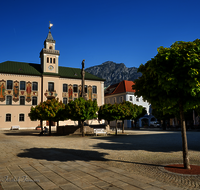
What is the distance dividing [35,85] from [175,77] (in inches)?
1825

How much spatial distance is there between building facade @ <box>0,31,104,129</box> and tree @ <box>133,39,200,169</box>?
43.8 m

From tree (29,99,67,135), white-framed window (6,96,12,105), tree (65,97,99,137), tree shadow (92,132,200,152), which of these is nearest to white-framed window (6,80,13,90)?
white-framed window (6,96,12,105)

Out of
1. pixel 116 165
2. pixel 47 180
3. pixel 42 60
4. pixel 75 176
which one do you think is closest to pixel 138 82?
pixel 116 165

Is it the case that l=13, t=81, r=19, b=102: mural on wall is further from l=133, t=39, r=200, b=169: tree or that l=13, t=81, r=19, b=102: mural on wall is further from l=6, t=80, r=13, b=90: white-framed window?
l=133, t=39, r=200, b=169: tree

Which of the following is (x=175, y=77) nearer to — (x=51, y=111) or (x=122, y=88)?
(x=51, y=111)

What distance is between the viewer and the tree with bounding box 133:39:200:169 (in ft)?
22.4

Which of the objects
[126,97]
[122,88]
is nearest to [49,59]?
[122,88]

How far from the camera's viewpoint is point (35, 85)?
162 ft

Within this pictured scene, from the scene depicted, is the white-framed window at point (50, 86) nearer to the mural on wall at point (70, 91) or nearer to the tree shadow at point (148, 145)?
the mural on wall at point (70, 91)

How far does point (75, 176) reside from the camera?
21.6 ft

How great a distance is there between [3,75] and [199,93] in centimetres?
4730

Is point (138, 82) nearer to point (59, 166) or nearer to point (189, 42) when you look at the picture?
point (189, 42)

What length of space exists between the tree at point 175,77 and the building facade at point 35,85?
144 feet

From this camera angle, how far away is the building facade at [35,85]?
45906 mm
